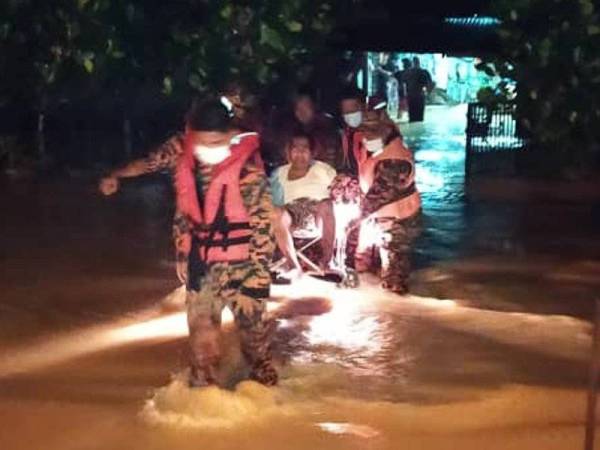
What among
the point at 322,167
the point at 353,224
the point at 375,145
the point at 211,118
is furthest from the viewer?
the point at 353,224

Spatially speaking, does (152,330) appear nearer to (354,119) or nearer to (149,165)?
(149,165)

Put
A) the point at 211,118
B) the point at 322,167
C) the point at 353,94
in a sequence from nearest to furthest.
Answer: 1. the point at 211,118
2. the point at 322,167
3. the point at 353,94

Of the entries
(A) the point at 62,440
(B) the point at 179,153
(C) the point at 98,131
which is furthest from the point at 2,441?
(C) the point at 98,131

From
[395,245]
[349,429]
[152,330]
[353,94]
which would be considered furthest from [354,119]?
[349,429]

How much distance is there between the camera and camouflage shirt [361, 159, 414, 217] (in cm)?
1033

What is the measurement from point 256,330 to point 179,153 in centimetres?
119

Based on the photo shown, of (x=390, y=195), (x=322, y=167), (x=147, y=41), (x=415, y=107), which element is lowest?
(x=415, y=107)

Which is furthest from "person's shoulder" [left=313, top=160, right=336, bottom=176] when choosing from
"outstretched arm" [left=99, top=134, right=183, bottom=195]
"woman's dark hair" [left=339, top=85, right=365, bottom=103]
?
"outstretched arm" [left=99, top=134, right=183, bottom=195]

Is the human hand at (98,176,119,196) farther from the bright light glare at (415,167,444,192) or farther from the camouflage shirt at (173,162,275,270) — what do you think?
the bright light glare at (415,167,444,192)

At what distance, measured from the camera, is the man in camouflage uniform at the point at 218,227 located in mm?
6918

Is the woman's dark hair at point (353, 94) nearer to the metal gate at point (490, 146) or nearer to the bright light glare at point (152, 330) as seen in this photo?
the bright light glare at point (152, 330)

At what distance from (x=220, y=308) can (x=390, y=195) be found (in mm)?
3618

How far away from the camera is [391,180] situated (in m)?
10.3

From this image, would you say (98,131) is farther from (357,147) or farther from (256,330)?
(256,330)
